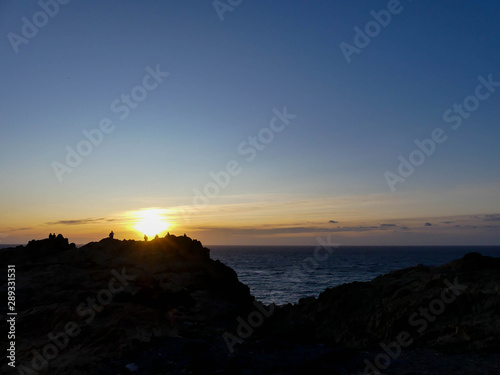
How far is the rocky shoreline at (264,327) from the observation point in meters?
15.7

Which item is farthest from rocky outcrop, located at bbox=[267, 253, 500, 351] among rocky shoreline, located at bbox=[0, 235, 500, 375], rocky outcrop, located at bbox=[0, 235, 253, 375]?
rocky outcrop, located at bbox=[0, 235, 253, 375]

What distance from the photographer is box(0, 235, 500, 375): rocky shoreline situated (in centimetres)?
1570

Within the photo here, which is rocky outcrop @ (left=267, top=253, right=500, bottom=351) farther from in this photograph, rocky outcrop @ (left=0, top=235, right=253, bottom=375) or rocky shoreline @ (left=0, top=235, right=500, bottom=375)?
rocky outcrop @ (left=0, top=235, right=253, bottom=375)

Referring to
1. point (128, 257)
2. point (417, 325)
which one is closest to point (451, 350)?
point (417, 325)

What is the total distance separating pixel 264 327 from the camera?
2223 cm

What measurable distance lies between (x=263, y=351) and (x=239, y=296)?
1176 centimetres

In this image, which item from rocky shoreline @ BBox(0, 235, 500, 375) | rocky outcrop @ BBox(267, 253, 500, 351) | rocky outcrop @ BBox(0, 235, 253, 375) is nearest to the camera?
rocky shoreline @ BBox(0, 235, 500, 375)

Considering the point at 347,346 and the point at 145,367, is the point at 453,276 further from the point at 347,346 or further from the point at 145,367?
the point at 145,367

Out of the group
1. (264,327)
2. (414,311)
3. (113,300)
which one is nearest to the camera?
(414,311)

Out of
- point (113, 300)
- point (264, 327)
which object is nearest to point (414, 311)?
point (264, 327)

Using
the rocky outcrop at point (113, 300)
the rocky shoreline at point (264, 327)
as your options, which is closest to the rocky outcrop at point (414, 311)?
the rocky shoreline at point (264, 327)

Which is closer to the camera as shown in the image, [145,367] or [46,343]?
[145,367]

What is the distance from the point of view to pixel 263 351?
695 inches

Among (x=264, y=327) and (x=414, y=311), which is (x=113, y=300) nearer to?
(x=264, y=327)
